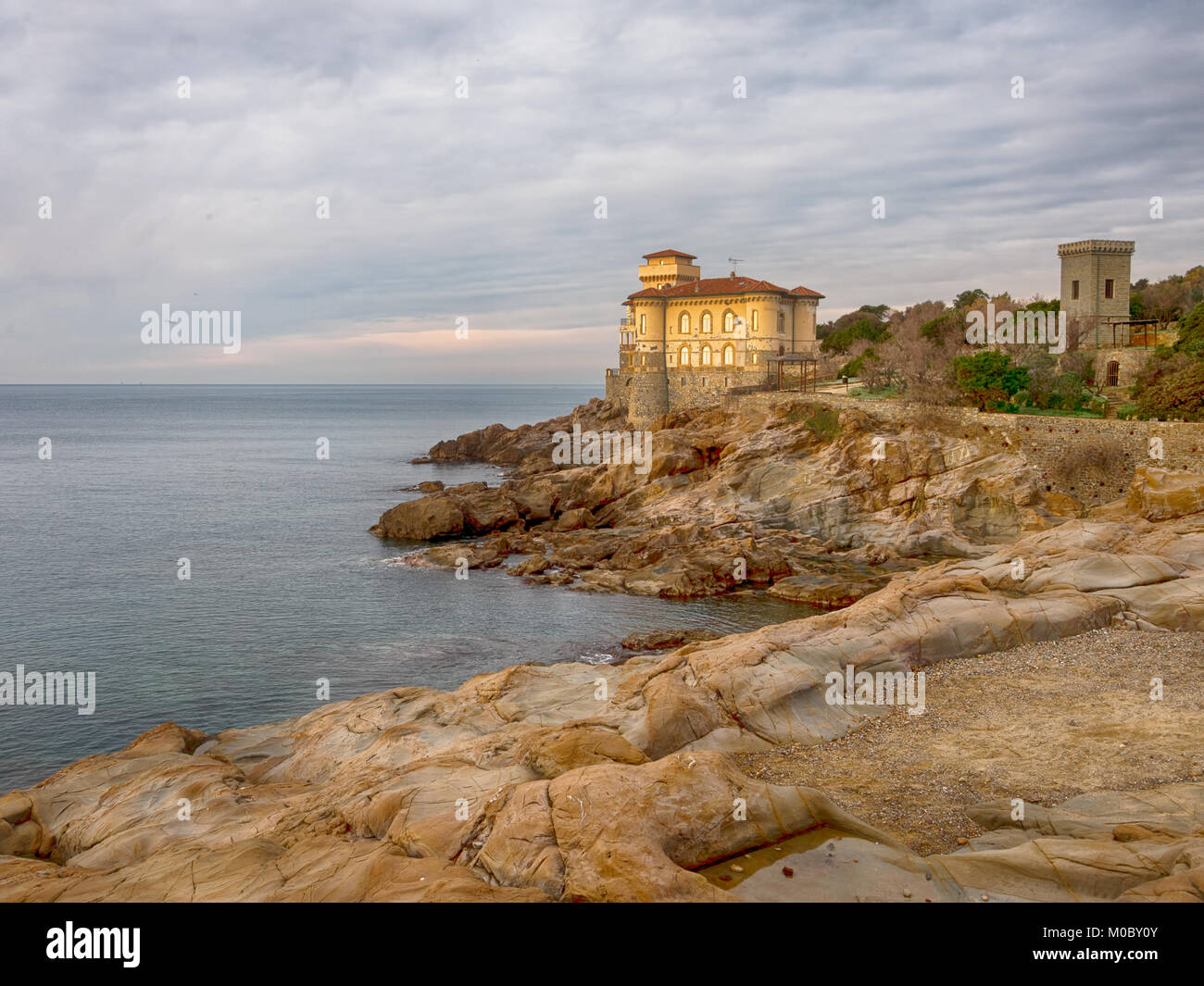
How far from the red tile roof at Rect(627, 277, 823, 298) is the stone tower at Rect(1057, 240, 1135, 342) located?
2391 cm

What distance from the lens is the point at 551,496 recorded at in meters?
Result: 57.9

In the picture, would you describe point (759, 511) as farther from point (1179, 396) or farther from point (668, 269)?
point (668, 269)

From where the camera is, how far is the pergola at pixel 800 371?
6855 centimetres

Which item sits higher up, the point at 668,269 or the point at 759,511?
the point at 668,269

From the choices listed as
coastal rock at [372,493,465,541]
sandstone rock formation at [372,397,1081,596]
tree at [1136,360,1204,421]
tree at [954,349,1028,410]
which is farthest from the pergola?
coastal rock at [372,493,465,541]

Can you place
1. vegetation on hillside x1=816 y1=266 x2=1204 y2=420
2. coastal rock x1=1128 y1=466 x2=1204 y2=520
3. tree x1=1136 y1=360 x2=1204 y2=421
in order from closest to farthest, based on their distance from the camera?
coastal rock x1=1128 y1=466 x2=1204 y2=520 → tree x1=1136 y1=360 x2=1204 y2=421 → vegetation on hillside x1=816 y1=266 x2=1204 y2=420

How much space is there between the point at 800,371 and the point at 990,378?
2802 cm

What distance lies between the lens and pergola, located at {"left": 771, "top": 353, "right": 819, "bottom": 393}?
68550 mm

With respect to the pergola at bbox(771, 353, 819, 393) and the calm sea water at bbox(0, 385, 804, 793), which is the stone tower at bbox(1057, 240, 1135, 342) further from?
the calm sea water at bbox(0, 385, 804, 793)

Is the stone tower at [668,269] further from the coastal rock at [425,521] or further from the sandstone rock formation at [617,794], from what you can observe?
the sandstone rock formation at [617,794]

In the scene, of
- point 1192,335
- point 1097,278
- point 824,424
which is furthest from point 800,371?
point 1192,335

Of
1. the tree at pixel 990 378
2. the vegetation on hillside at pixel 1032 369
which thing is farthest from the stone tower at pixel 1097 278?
the tree at pixel 990 378

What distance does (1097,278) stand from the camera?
55.8m
